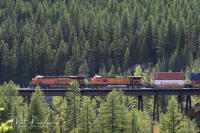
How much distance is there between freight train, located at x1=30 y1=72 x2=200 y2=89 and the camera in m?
73.4

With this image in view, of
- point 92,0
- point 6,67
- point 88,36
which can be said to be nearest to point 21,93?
point 6,67

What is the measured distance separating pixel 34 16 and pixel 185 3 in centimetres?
5695

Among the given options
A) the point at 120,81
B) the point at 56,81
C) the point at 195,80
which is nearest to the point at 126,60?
the point at 120,81

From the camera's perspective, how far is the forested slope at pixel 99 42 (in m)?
107

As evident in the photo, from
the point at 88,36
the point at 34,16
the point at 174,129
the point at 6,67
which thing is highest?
the point at 34,16

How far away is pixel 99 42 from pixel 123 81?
1629 inches

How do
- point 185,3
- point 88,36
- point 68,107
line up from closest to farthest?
point 68,107
point 88,36
point 185,3

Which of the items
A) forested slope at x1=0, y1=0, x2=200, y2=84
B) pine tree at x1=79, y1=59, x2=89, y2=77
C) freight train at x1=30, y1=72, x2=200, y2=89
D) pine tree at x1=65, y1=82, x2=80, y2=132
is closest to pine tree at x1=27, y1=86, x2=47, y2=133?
pine tree at x1=65, y1=82, x2=80, y2=132

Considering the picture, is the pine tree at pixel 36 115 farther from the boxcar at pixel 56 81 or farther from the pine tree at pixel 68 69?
the pine tree at pixel 68 69

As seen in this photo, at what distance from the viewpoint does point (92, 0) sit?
162 meters

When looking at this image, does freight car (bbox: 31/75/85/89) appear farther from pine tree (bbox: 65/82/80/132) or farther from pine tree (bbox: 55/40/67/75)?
pine tree (bbox: 55/40/67/75)

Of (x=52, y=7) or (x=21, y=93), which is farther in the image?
(x=52, y=7)

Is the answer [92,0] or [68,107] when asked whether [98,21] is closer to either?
[92,0]

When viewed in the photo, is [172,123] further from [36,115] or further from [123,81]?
[123,81]
